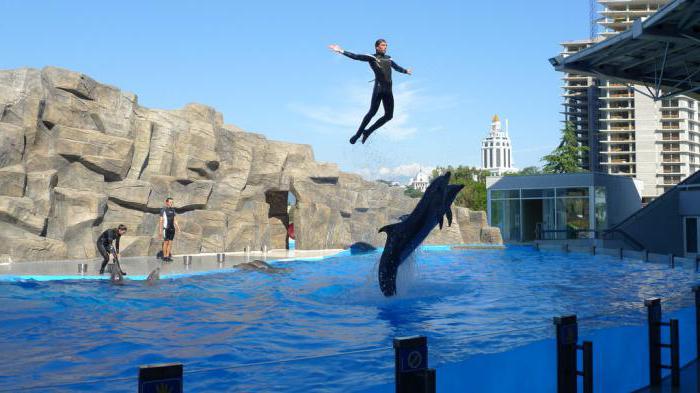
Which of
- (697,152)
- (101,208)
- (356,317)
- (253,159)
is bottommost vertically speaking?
(356,317)

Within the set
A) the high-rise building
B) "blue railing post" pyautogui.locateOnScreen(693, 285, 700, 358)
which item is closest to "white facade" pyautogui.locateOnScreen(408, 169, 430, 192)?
"blue railing post" pyautogui.locateOnScreen(693, 285, 700, 358)

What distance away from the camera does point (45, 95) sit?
17.6 metres

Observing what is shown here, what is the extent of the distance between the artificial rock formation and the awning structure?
797 cm

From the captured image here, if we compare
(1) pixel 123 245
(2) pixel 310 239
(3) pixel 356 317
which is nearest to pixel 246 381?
(3) pixel 356 317

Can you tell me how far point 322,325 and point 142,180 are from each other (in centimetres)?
1284

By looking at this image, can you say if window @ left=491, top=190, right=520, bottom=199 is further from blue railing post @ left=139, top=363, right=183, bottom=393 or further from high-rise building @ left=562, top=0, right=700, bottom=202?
high-rise building @ left=562, top=0, right=700, bottom=202

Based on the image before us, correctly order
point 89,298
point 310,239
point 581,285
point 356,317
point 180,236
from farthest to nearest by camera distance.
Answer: point 310,239 → point 180,236 → point 581,285 → point 89,298 → point 356,317

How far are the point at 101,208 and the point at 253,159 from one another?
262 inches

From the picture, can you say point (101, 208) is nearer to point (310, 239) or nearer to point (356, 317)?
point (310, 239)

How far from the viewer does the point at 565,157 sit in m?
62.8

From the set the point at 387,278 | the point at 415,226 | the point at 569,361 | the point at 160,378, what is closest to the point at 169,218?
the point at 387,278

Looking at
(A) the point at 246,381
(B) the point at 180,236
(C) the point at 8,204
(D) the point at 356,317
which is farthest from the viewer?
(B) the point at 180,236

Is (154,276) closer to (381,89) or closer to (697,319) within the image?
(381,89)

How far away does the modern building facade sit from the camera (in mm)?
27328
